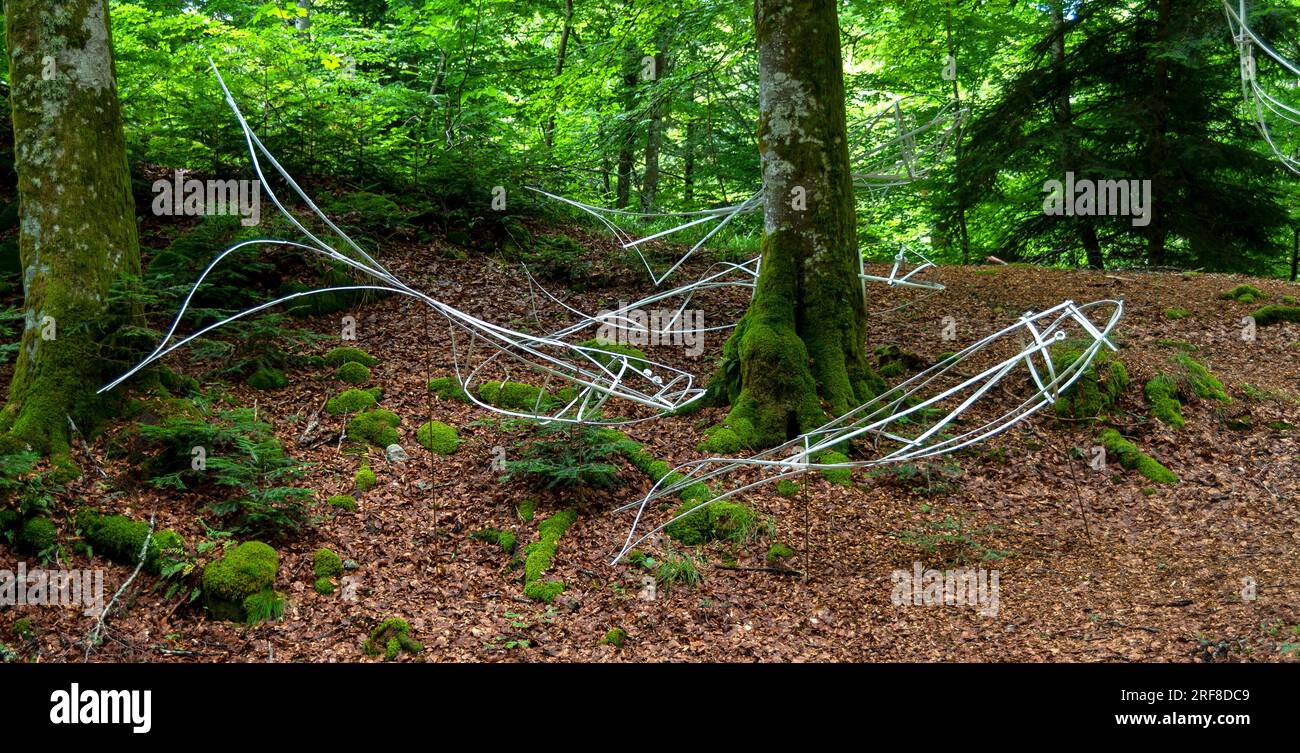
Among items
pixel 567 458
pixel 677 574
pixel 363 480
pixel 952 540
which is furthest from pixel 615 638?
pixel 952 540

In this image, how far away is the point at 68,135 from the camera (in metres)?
5.09

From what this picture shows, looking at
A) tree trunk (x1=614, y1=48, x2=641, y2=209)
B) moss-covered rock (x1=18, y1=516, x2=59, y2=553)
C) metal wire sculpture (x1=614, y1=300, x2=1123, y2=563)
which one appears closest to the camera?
moss-covered rock (x1=18, y1=516, x2=59, y2=553)

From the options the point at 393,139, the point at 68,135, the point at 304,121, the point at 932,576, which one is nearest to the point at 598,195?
the point at 393,139

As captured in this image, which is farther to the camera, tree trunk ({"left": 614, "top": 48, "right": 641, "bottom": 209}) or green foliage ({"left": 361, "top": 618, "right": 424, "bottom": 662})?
tree trunk ({"left": 614, "top": 48, "right": 641, "bottom": 209})

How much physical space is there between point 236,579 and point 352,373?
2.52 m

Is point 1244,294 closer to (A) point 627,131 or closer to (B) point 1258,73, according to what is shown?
(B) point 1258,73

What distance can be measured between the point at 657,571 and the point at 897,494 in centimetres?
191

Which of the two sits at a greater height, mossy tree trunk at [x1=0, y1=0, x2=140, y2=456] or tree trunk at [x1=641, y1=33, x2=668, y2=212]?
tree trunk at [x1=641, y1=33, x2=668, y2=212]

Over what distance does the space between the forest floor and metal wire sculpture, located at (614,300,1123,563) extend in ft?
0.60

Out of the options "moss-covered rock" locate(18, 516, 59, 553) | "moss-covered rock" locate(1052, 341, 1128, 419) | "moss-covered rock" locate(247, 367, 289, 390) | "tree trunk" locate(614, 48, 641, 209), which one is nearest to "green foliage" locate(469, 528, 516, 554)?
"moss-covered rock" locate(18, 516, 59, 553)

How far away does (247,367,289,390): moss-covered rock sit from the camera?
617 cm

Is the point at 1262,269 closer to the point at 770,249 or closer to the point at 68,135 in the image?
the point at 770,249

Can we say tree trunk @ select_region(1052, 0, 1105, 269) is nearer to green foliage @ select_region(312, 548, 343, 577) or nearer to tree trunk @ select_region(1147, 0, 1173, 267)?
tree trunk @ select_region(1147, 0, 1173, 267)

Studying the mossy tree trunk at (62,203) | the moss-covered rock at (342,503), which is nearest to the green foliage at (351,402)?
the moss-covered rock at (342,503)
